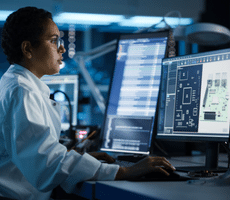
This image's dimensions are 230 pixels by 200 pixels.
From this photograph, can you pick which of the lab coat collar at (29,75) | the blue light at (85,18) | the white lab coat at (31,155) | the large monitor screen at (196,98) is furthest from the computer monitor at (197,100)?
the blue light at (85,18)

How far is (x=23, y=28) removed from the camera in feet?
3.30

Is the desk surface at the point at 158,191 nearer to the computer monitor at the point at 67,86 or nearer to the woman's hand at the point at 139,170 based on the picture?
the woman's hand at the point at 139,170

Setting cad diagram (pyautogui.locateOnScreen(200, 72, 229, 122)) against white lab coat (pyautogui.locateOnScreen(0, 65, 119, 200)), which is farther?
cad diagram (pyautogui.locateOnScreen(200, 72, 229, 122))

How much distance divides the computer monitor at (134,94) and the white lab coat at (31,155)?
0.63m

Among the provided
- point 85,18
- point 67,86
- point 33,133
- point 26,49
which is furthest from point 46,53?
point 85,18

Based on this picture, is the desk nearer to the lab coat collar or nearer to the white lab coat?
the white lab coat

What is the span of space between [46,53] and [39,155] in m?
0.41

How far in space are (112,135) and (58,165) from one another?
0.78m

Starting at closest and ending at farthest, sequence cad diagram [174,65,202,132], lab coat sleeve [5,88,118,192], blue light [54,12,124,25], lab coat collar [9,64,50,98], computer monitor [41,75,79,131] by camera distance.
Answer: lab coat sleeve [5,88,118,192] < lab coat collar [9,64,50,98] < cad diagram [174,65,202,132] < computer monitor [41,75,79,131] < blue light [54,12,124,25]

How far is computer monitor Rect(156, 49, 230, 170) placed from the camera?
1026mm

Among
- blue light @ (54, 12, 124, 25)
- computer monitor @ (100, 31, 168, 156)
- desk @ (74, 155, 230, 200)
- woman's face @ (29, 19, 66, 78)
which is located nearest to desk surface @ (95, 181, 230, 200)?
desk @ (74, 155, 230, 200)

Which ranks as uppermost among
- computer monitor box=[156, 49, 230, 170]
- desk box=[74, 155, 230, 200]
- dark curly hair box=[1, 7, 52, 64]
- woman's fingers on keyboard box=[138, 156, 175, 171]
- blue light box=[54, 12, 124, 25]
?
blue light box=[54, 12, 124, 25]

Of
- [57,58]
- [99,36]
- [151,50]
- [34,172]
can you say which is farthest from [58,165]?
[99,36]

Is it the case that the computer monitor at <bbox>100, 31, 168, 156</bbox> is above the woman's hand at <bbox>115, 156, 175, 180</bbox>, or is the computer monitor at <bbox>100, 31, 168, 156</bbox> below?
above
